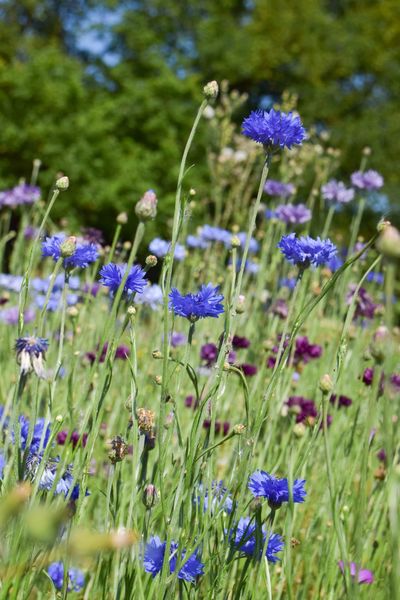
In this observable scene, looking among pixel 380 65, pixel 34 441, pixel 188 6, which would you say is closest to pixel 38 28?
pixel 188 6

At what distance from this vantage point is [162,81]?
559 inches

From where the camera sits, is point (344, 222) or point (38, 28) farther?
point (38, 28)

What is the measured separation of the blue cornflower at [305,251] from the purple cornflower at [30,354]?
0.50 m

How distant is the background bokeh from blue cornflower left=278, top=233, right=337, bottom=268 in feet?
36.9

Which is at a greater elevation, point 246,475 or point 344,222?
point 344,222

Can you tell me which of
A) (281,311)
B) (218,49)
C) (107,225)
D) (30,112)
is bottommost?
(281,311)

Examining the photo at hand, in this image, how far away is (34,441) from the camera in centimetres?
146

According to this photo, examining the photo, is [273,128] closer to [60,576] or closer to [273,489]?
[273,489]

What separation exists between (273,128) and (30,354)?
0.60m

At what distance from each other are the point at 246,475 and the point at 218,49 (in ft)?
50.7

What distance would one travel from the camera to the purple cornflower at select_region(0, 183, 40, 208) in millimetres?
3908

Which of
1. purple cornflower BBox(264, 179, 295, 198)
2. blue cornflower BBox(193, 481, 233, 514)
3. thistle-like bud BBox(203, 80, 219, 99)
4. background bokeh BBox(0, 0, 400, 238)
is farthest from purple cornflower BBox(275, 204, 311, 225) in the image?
background bokeh BBox(0, 0, 400, 238)

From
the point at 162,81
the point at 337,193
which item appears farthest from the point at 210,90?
the point at 162,81

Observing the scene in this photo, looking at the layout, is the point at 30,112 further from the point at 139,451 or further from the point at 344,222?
the point at 139,451
